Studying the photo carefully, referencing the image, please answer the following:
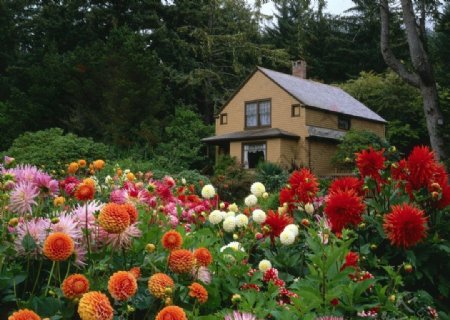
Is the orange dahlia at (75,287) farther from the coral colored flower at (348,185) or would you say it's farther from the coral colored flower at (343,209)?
the coral colored flower at (348,185)

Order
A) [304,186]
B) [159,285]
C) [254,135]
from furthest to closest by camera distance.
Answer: [254,135] < [304,186] < [159,285]

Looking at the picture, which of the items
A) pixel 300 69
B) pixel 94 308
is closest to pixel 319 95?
pixel 300 69

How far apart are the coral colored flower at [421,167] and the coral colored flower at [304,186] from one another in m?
0.53

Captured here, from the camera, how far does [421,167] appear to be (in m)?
2.76

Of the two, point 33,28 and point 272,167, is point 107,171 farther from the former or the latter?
point 33,28

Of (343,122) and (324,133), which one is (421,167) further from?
(343,122)

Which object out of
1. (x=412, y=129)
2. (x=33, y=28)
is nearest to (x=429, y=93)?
(x=412, y=129)

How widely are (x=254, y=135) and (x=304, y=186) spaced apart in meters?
20.1

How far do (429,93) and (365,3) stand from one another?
140 inches

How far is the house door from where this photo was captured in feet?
76.8

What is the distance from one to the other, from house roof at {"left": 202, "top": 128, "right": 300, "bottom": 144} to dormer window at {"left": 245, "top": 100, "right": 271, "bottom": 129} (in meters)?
0.50

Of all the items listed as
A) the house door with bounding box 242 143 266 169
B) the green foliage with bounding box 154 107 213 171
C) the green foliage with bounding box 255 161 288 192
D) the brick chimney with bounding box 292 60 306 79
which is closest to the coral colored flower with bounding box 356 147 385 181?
the green foliage with bounding box 255 161 288 192

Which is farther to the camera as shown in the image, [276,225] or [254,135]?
[254,135]

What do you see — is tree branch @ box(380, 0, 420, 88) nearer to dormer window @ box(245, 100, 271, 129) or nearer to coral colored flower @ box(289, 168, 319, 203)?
coral colored flower @ box(289, 168, 319, 203)
